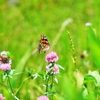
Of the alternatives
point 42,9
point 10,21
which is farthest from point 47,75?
point 42,9

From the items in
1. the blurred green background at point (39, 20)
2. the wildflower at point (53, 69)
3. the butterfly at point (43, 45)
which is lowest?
the wildflower at point (53, 69)

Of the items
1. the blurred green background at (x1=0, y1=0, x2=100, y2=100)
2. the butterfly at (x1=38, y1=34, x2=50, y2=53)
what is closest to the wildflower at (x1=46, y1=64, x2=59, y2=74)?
the butterfly at (x1=38, y1=34, x2=50, y2=53)

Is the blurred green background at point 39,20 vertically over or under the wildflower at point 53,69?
over

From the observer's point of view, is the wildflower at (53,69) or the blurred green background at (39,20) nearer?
the wildflower at (53,69)

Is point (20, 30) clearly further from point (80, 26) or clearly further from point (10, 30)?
point (80, 26)

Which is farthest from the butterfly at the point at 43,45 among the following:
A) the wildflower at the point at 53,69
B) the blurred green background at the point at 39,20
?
the blurred green background at the point at 39,20

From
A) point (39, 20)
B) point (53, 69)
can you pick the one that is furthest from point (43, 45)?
point (39, 20)

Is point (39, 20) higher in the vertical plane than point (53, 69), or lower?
higher

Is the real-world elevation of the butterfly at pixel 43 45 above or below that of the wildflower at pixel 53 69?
above

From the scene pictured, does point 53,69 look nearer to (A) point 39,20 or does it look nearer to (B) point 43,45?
(B) point 43,45

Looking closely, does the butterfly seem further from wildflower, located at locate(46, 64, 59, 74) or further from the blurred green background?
the blurred green background

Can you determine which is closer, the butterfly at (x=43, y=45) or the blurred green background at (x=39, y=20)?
the butterfly at (x=43, y=45)

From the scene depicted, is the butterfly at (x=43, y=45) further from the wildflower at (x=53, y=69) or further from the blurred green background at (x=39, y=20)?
the blurred green background at (x=39, y=20)
